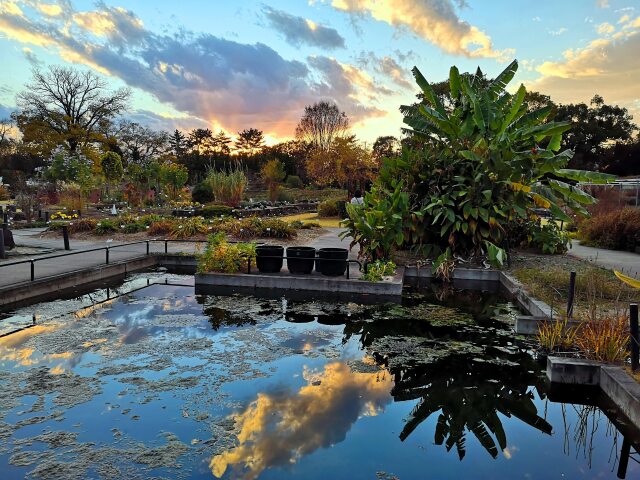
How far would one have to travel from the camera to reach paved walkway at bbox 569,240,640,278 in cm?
1067

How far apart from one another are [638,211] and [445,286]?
28.6 feet

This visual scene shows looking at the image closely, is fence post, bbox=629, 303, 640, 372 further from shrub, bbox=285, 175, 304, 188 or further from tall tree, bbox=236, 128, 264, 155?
tall tree, bbox=236, 128, 264, 155

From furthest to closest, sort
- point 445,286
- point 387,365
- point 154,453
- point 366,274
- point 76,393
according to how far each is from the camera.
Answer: point 445,286 → point 366,274 → point 387,365 → point 76,393 → point 154,453

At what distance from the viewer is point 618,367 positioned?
15.9 feet

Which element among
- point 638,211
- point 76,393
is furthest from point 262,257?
point 638,211

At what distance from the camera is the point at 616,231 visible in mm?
14531

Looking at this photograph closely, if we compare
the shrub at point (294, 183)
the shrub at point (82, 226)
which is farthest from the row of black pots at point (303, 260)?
the shrub at point (294, 183)

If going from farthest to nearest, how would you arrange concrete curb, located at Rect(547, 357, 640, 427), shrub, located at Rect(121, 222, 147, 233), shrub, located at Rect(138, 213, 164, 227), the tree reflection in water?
shrub, located at Rect(138, 213, 164, 227) < shrub, located at Rect(121, 222, 147, 233) < the tree reflection in water < concrete curb, located at Rect(547, 357, 640, 427)

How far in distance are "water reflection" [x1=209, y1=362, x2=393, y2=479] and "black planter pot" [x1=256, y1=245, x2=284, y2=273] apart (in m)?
4.71

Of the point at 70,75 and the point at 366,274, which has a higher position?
the point at 70,75

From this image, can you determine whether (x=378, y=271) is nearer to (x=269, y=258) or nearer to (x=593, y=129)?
(x=269, y=258)

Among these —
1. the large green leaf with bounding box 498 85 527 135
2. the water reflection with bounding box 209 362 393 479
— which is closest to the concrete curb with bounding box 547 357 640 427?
the water reflection with bounding box 209 362 393 479

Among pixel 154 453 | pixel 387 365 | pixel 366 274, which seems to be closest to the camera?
pixel 154 453

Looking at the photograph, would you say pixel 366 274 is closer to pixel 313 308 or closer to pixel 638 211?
pixel 313 308
